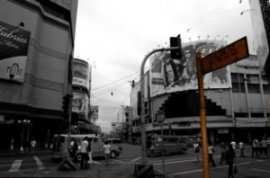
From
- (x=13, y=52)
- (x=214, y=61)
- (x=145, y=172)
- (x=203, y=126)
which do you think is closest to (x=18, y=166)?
(x=145, y=172)

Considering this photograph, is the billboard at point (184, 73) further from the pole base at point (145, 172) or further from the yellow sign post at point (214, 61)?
the yellow sign post at point (214, 61)

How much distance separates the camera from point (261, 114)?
Result: 55.5 metres

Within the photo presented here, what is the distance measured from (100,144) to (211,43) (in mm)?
41478

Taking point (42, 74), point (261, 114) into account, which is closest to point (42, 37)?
point (42, 74)

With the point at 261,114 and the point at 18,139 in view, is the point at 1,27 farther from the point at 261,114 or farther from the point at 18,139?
the point at 261,114

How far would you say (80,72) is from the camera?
261 ft

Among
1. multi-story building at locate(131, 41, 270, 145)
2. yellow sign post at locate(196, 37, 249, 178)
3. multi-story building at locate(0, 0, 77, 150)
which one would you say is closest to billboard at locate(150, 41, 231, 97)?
multi-story building at locate(131, 41, 270, 145)

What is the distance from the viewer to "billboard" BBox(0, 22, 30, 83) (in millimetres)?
29109

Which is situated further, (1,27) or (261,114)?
(261,114)

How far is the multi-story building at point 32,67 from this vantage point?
29656 millimetres

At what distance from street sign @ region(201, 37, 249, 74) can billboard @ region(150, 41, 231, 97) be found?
47.6 metres

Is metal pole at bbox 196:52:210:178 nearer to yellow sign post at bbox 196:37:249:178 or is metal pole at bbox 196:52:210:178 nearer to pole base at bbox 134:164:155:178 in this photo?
yellow sign post at bbox 196:37:249:178

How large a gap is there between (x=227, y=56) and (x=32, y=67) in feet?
105

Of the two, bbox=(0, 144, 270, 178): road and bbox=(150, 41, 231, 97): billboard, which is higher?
bbox=(150, 41, 231, 97): billboard
